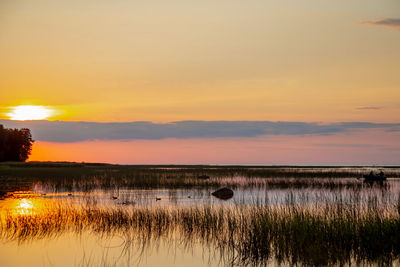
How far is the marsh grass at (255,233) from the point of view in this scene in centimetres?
1188

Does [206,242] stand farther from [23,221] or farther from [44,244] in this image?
[23,221]

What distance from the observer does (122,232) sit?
15891 millimetres

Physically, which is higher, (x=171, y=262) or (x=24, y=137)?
(x=24, y=137)

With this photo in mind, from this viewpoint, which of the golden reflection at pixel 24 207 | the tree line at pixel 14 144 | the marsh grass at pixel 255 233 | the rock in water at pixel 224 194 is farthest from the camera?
the tree line at pixel 14 144

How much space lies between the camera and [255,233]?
1330cm

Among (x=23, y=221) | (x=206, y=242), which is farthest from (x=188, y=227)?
(x=23, y=221)

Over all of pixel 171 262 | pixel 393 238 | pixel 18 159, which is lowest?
pixel 171 262

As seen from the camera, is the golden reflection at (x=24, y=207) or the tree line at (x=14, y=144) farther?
the tree line at (x=14, y=144)

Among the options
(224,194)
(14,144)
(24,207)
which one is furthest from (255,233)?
(14,144)

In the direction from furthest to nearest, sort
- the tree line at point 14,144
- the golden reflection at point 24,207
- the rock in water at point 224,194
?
the tree line at point 14,144, the rock in water at point 224,194, the golden reflection at point 24,207

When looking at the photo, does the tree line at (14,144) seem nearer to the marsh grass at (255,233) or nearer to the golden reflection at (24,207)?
the golden reflection at (24,207)

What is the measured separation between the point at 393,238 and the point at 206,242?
18.2 ft

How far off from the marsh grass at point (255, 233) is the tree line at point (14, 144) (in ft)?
258

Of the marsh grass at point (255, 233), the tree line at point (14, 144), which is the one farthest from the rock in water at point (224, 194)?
the tree line at point (14, 144)
